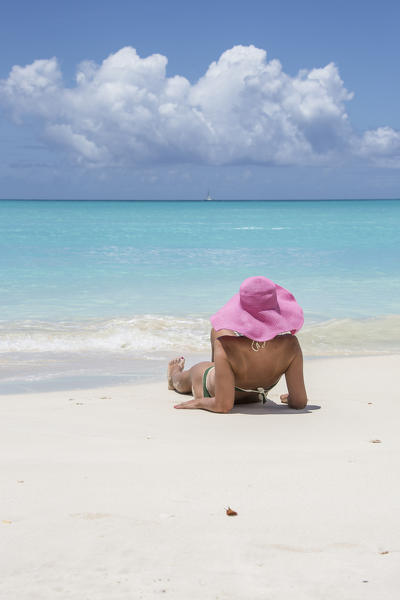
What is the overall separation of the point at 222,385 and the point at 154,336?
4.65 meters

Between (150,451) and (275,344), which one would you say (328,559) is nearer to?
(150,451)

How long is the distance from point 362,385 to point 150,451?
311 centimetres

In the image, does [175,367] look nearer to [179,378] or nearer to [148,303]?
[179,378]

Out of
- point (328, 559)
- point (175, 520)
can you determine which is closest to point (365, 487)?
point (328, 559)

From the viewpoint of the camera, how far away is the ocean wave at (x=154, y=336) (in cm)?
848

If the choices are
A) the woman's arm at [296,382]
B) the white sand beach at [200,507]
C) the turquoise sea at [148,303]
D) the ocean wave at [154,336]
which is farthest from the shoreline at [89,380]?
the woman's arm at [296,382]

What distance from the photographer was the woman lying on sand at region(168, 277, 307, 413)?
14.8 feet

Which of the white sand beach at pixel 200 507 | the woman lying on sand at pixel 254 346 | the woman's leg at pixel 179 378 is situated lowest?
the woman's leg at pixel 179 378

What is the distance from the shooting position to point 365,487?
2.99 meters

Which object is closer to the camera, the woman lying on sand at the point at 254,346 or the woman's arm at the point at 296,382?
the woman lying on sand at the point at 254,346

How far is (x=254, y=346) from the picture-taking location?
4.62 meters

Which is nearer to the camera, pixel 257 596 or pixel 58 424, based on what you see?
pixel 257 596

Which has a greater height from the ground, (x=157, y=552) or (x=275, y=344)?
(x=275, y=344)

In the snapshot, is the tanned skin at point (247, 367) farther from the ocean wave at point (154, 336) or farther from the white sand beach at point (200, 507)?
the ocean wave at point (154, 336)
